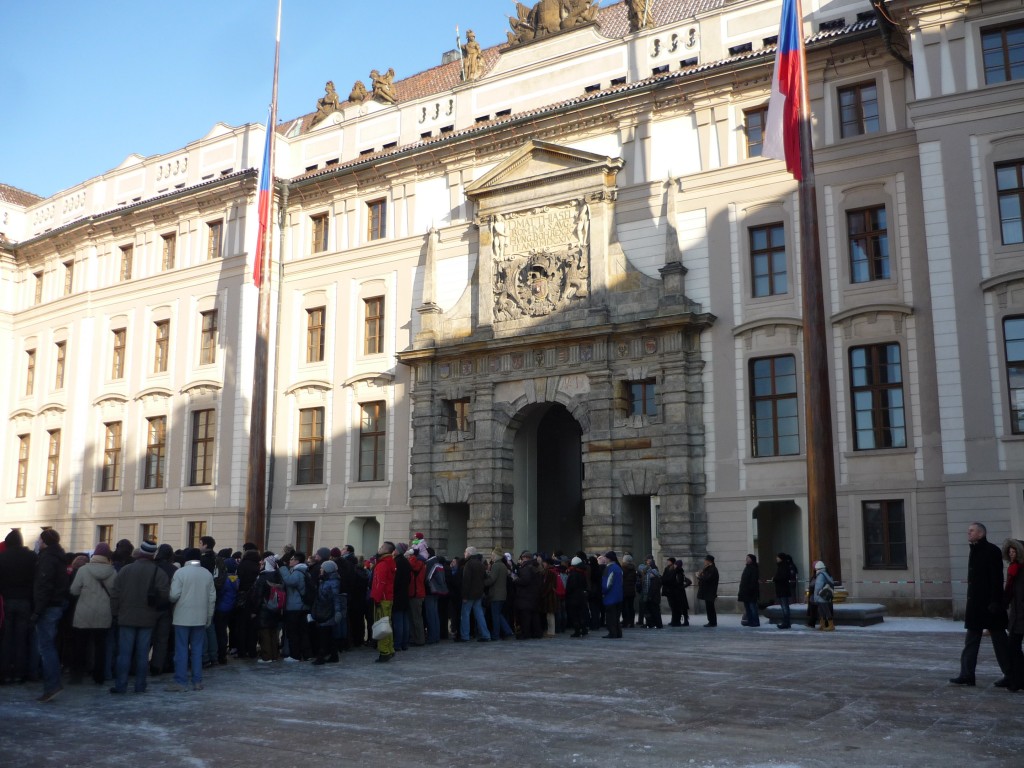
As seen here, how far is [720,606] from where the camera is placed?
963 inches

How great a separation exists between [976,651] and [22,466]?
37.7 m

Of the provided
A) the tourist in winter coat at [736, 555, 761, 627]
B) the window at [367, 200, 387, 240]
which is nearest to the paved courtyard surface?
the tourist in winter coat at [736, 555, 761, 627]

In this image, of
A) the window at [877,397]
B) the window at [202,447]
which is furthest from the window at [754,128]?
the window at [202,447]

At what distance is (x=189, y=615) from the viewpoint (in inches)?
481

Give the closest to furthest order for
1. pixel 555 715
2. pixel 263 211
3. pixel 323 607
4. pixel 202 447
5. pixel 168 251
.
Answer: pixel 555 715 < pixel 323 607 < pixel 263 211 < pixel 202 447 < pixel 168 251

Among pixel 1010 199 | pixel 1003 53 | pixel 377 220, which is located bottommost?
pixel 1010 199

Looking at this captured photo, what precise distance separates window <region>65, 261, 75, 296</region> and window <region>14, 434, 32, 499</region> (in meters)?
6.05

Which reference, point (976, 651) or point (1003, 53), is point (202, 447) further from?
point (976, 651)

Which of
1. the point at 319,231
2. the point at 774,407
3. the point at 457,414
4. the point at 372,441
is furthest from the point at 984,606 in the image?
the point at 319,231

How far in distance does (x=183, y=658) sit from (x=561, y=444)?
2137 cm

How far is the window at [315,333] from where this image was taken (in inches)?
1308

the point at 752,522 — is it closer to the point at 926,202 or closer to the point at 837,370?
the point at 837,370

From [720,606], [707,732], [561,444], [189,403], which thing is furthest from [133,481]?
[707,732]

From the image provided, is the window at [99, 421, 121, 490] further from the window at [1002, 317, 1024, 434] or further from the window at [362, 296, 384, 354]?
the window at [1002, 317, 1024, 434]
